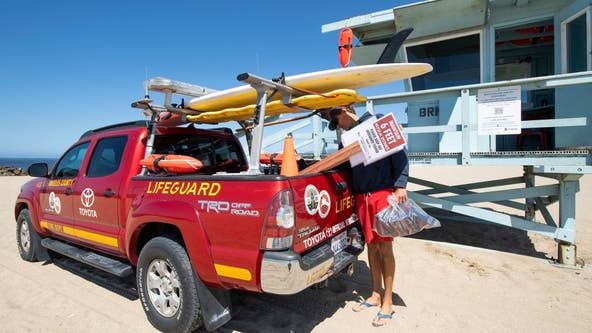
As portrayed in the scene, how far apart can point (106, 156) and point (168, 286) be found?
177 cm

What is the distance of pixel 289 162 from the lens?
112 inches

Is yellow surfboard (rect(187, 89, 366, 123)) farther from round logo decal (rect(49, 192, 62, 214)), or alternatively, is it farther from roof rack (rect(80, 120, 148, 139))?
round logo decal (rect(49, 192, 62, 214))

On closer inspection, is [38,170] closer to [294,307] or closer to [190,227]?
[190,227]

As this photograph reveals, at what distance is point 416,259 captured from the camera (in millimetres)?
4828

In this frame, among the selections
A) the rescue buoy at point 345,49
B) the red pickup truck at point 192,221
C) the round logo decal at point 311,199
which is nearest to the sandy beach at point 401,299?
the red pickup truck at point 192,221

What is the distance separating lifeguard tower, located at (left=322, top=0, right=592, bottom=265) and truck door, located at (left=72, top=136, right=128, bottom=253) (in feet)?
12.4

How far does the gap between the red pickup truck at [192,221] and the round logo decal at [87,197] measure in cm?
1

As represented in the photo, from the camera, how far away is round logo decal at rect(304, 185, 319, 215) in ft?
8.53

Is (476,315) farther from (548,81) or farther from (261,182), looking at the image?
(548,81)

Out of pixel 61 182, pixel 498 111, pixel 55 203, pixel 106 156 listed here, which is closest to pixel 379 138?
pixel 498 111

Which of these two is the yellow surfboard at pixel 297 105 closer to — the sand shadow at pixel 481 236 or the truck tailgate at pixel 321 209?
the truck tailgate at pixel 321 209

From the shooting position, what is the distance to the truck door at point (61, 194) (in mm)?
4180

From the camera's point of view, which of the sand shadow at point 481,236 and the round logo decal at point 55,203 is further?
the sand shadow at point 481,236

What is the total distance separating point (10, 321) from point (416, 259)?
15.6ft
